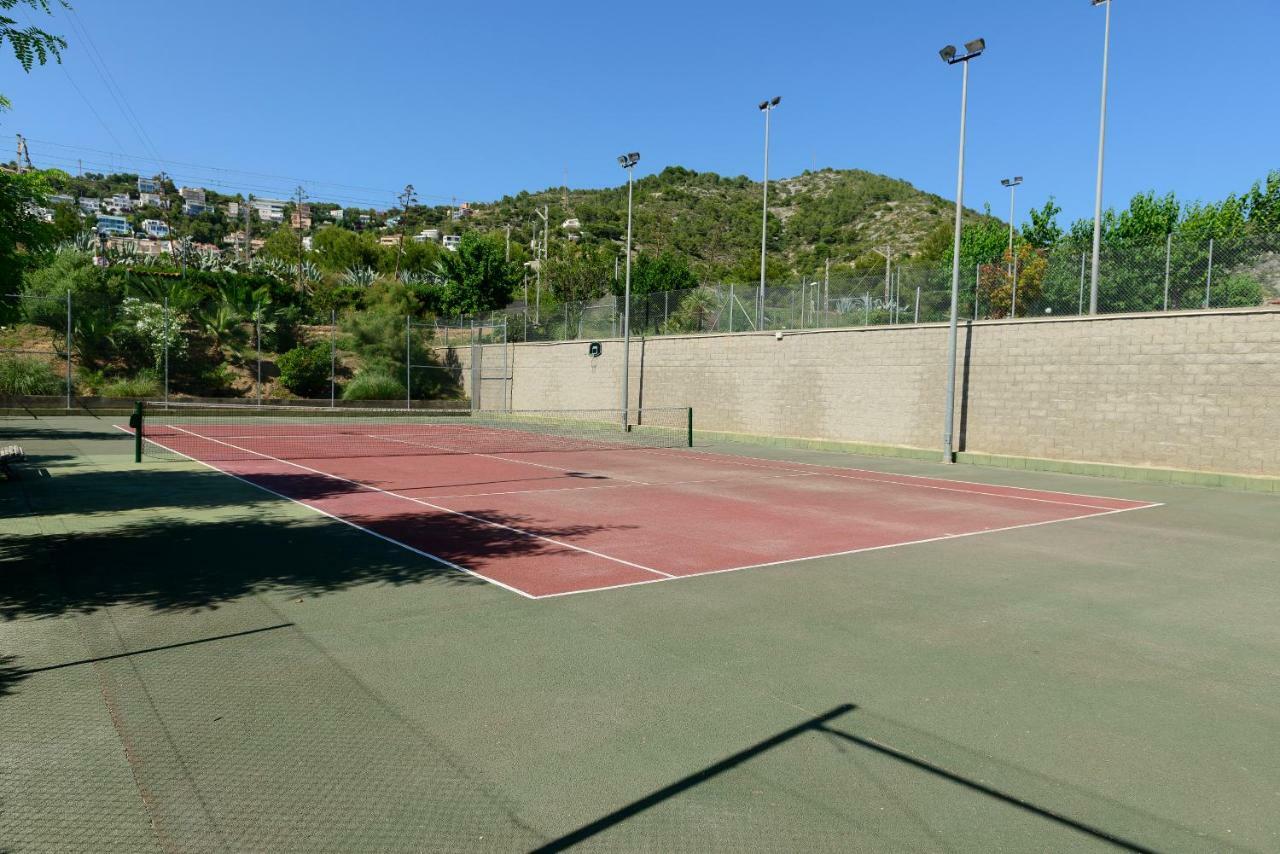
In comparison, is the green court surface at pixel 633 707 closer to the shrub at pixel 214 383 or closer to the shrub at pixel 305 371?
the shrub at pixel 214 383

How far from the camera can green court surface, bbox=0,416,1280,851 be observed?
3.65 metres

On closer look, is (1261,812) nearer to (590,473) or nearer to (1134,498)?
(1134,498)

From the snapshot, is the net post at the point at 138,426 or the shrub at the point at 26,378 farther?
the shrub at the point at 26,378

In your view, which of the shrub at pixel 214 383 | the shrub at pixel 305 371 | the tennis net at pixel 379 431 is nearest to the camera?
the tennis net at pixel 379 431

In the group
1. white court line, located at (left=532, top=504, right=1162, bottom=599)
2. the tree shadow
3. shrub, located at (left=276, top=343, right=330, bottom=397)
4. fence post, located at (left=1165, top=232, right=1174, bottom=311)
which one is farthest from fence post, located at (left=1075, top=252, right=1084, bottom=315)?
shrub, located at (left=276, top=343, right=330, bottom=397)

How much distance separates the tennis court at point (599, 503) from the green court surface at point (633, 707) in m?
0.89

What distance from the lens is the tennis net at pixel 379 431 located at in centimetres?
2259

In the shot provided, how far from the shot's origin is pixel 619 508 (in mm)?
13148

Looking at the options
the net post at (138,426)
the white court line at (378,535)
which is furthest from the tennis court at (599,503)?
the net post at (138,426)

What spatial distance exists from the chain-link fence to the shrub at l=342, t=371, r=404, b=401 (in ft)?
48.8

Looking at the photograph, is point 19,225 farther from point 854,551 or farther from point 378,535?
point 854,551

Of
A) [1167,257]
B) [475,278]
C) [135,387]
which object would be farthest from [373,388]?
[1167,257]

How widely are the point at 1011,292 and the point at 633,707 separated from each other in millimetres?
19948

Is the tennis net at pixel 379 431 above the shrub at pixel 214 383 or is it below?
below
